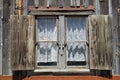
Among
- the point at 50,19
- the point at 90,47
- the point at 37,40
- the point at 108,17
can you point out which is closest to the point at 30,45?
the point at 37,40

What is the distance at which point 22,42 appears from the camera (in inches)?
332

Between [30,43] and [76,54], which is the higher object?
[30,43]

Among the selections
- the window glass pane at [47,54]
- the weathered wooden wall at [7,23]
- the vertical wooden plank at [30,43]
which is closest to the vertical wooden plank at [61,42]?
the window glass pane at [47,54]

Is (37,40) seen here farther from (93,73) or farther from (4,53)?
(93,73)

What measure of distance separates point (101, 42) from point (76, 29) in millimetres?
746

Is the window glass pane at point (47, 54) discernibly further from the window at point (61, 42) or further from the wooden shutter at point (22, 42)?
the wooden shutter at point (22, 42)

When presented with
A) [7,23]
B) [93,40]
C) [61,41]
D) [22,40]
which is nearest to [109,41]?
[93,40]

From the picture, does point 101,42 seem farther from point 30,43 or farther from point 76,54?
point 30,43

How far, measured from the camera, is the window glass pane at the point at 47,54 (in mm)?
8602

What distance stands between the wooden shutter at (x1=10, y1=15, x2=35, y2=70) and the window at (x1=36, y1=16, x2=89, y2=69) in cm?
26

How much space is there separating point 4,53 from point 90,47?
2.13m

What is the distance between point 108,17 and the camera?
27.7ft

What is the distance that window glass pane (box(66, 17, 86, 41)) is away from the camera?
8664mm

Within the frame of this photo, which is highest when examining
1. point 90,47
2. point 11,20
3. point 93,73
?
point 11,20
